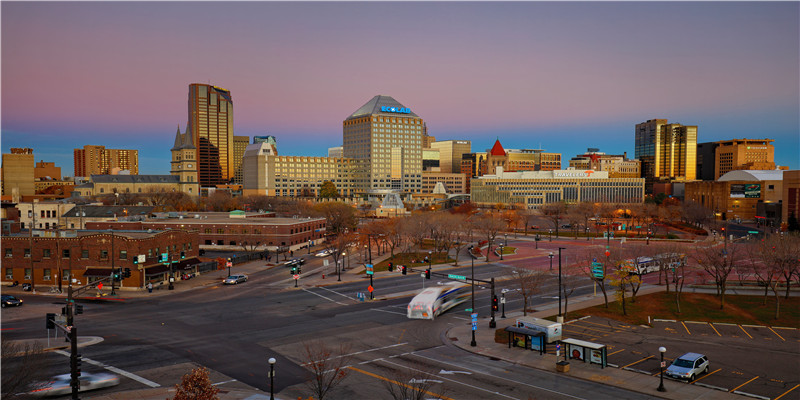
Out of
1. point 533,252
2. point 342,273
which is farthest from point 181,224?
point 533,252

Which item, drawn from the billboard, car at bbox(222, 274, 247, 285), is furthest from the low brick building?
the billboard

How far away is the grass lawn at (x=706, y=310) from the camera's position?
4481 centimetres

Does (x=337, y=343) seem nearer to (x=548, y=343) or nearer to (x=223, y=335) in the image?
(x=223, y=335)

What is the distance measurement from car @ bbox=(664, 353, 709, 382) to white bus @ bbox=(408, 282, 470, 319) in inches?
794

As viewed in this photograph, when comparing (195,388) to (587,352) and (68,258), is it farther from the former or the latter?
(68,258)

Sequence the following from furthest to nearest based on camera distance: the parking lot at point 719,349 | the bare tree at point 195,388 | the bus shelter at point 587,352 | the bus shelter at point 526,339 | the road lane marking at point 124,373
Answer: the bus shelter at point 526,339 < the bus shelter at point 587,352 < the parking lot at point 719,349 < the road lane marking at point 124,373 < the bare tree at point 195,388

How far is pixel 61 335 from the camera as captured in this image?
1559 inches

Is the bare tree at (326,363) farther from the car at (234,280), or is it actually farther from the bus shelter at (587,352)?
the car at (234,280)

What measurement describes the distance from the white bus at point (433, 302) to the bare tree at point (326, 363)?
10.4 m

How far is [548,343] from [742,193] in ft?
493

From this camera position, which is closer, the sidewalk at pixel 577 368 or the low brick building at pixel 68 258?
the sidewalk at pixel 577 368

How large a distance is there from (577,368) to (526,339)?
15.5 ft

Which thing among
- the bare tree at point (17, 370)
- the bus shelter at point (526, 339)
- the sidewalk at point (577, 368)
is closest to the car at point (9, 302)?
the bare tree at point (17, 370)

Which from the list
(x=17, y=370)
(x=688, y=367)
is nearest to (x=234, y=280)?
(x=17, y=370)
